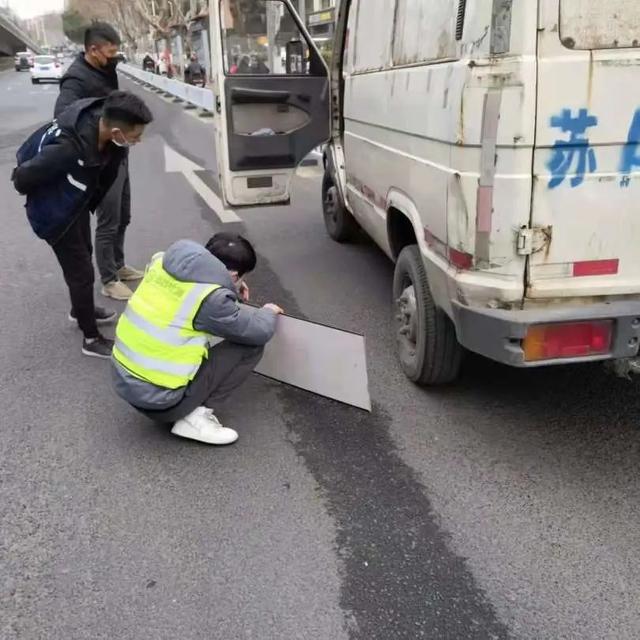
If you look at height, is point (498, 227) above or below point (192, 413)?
above

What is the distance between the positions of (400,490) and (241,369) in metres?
0.94

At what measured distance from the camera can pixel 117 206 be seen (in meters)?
5.04

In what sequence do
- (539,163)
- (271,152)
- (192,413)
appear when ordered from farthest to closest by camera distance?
1. (271,152)
2. (192,413)
3. (539,163)

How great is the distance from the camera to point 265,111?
6.06 meters

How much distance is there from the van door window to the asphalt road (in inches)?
67.7

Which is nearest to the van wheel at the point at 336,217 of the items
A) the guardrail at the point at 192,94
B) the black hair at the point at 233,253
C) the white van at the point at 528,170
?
the white van at the point at 528,170

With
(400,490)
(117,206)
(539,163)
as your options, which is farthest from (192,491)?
(117,206)

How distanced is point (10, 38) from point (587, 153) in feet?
318

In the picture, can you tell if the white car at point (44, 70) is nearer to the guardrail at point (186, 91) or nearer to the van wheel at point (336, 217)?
the guardrail at point (186, 91)

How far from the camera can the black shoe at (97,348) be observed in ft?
14.0

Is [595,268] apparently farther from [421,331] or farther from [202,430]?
[202,430]

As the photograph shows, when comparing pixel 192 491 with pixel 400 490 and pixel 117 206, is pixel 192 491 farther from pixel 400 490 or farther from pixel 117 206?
pixel 117 206

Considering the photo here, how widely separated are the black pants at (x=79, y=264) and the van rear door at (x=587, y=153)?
2.54m

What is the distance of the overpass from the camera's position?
74750mm
